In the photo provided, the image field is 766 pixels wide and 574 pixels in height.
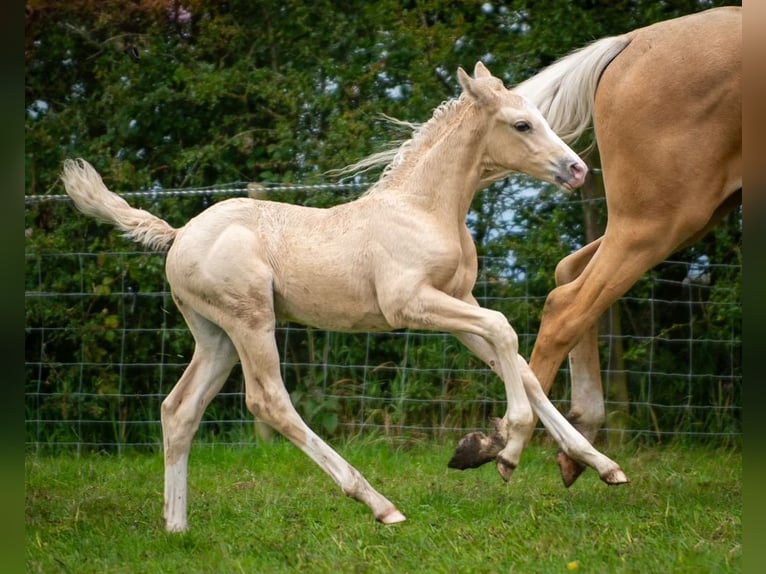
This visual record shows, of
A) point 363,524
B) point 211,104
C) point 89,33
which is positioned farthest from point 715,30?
point 89,33

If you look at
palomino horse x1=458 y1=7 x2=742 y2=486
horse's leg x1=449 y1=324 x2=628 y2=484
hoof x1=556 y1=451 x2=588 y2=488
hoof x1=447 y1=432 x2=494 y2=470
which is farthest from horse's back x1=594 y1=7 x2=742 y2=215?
hoof x1=447 y1=432 x2=494 y2=470

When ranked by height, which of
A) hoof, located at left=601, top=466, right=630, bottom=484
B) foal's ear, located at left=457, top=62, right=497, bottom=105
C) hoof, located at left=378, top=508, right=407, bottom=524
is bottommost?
hoof, located at left=378, top=508, right=407, bottom=524

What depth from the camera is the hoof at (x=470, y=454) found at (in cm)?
423

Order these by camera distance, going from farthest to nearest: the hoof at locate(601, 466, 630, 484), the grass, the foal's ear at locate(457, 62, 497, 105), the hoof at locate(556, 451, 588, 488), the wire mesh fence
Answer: the wire mesh fence
the hoof at locate(556, 451, 588, 488)
the foal's ear at locate(457, 62, 497, 105)
the hoof at locate(601, 466, 630, 484)
the grass

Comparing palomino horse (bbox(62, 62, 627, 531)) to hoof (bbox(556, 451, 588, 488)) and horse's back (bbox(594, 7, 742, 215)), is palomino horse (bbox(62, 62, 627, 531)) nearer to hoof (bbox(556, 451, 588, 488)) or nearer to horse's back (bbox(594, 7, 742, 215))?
hoof (bbox(556, 451, 588, 488))

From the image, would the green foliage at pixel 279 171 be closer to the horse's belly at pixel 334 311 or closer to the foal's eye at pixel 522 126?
the horse's belly at pixel 334 311

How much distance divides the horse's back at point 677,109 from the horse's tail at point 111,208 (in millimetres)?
2131

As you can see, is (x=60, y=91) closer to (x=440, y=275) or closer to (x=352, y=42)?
(x=352, y=42)

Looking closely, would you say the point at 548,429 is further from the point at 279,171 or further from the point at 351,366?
the point at 279,171

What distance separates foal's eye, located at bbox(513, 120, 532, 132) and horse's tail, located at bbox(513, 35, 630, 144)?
2.68 ft

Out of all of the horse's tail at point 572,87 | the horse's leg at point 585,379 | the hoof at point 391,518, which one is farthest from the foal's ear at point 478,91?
the hoof at point 391,518

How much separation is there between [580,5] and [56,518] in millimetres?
5362

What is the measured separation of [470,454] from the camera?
4234mm

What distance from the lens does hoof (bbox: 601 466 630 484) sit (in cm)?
394
